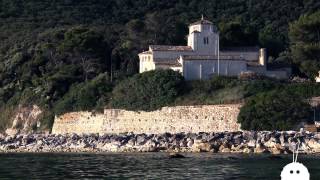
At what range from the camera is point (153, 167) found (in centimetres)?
3897

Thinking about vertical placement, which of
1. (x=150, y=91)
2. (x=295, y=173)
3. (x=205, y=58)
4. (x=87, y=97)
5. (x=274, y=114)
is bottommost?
(x=295, y=173)

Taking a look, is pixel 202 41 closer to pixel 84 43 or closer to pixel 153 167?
pixel 84 43

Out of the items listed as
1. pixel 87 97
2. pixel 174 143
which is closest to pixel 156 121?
pixel 87 97

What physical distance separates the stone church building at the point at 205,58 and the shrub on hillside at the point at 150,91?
1.66m

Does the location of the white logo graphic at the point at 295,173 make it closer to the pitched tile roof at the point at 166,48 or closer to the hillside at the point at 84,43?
the hillside at the point at 84,43

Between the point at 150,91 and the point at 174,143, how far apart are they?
10332mm

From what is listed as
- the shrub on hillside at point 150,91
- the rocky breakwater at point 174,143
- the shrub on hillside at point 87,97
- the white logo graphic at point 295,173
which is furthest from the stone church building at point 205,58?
the white logo graphic at point 295,173

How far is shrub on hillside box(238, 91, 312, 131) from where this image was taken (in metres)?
57.5

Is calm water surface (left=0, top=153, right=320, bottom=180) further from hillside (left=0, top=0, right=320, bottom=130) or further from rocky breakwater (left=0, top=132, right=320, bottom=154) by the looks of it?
hillside (left=0, top=0, right=320, bottom=130)

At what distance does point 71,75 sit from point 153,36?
863 centimetres

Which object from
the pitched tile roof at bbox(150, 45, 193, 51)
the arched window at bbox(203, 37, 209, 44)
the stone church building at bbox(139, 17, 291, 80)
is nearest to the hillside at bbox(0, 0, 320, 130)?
the stone church building at bbox(139, 17, 291, 80)

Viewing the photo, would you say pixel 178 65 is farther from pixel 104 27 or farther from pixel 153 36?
pixel 104 27

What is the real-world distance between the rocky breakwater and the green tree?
1229 centimetres

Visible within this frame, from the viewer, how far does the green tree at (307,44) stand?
64662mm
